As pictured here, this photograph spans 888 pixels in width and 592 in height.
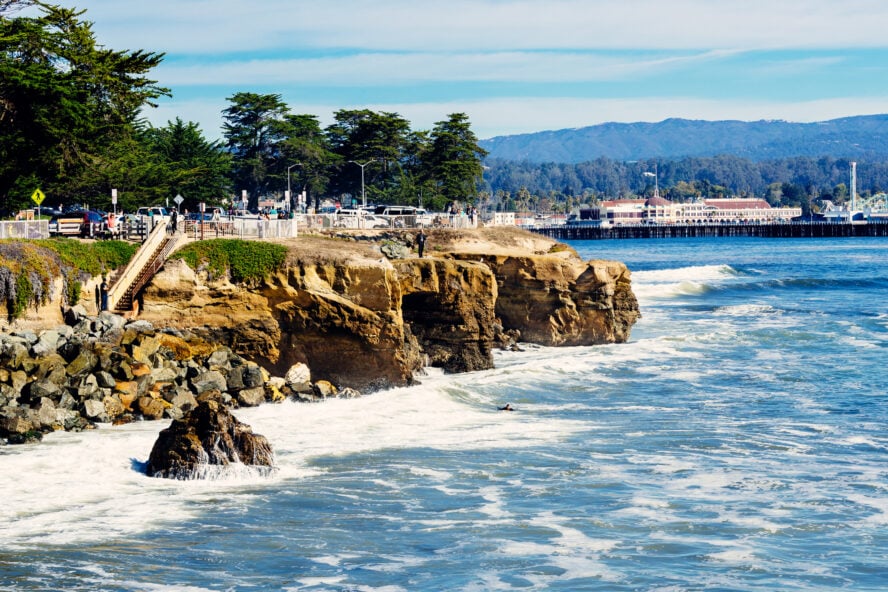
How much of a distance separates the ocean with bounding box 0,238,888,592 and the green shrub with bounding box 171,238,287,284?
4.95 meters

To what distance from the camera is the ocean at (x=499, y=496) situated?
1619 cm

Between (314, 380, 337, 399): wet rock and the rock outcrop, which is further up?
the rock outcrop

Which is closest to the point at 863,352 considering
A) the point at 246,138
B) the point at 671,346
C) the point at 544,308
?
the point at 671,346

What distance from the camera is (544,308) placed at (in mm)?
42656

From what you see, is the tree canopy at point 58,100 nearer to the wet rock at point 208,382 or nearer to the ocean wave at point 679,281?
the wet rock at point 208,382

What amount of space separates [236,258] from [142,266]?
9.24 ft

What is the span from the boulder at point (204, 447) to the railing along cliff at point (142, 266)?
11.0 metres

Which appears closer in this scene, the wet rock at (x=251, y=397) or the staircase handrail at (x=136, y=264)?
the wet rock at (x=251, y=397)

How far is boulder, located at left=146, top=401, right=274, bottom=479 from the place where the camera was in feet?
69.4

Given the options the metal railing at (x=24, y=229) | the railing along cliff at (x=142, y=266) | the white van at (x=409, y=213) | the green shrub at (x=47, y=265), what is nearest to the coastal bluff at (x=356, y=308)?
the railing along cliff at (x=142, y=266)

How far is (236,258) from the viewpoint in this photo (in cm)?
3250

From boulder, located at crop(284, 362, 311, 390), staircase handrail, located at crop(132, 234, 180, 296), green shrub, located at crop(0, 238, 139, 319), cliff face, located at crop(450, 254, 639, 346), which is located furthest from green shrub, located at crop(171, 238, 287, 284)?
cliff face, located at crop(450, 254, 639, 346)

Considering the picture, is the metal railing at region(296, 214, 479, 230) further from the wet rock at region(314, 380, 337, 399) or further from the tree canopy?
the wet rock at region(314, 380, 337, 399)

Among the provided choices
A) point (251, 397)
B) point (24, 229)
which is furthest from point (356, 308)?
point (24, 229)
